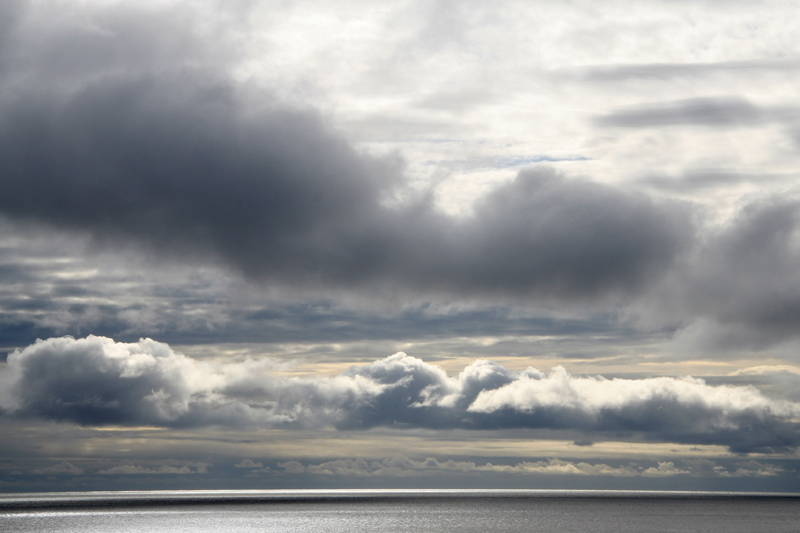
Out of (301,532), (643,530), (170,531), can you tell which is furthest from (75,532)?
(643,530)

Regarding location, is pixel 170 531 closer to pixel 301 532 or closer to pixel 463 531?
pixel 301 532

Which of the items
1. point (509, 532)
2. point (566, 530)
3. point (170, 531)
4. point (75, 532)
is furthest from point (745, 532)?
point (75, 532)

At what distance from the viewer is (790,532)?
646 feet

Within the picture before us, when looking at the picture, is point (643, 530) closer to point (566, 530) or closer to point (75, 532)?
point (566, 530)

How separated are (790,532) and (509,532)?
8154 cm

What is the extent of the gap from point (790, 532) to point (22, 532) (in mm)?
213866

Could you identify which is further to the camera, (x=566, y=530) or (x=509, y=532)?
(x=566, y=530)

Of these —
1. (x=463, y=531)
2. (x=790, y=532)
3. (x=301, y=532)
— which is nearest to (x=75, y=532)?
(x=301, y=532)

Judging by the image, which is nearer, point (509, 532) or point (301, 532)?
point (509, 532)

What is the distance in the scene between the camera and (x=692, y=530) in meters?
197

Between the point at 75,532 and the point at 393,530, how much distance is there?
90680 mm

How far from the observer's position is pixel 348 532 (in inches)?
7662

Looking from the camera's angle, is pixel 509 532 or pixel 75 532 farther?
pixel 75 532

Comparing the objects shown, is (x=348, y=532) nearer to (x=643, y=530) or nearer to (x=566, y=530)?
(x=566, y=530)
